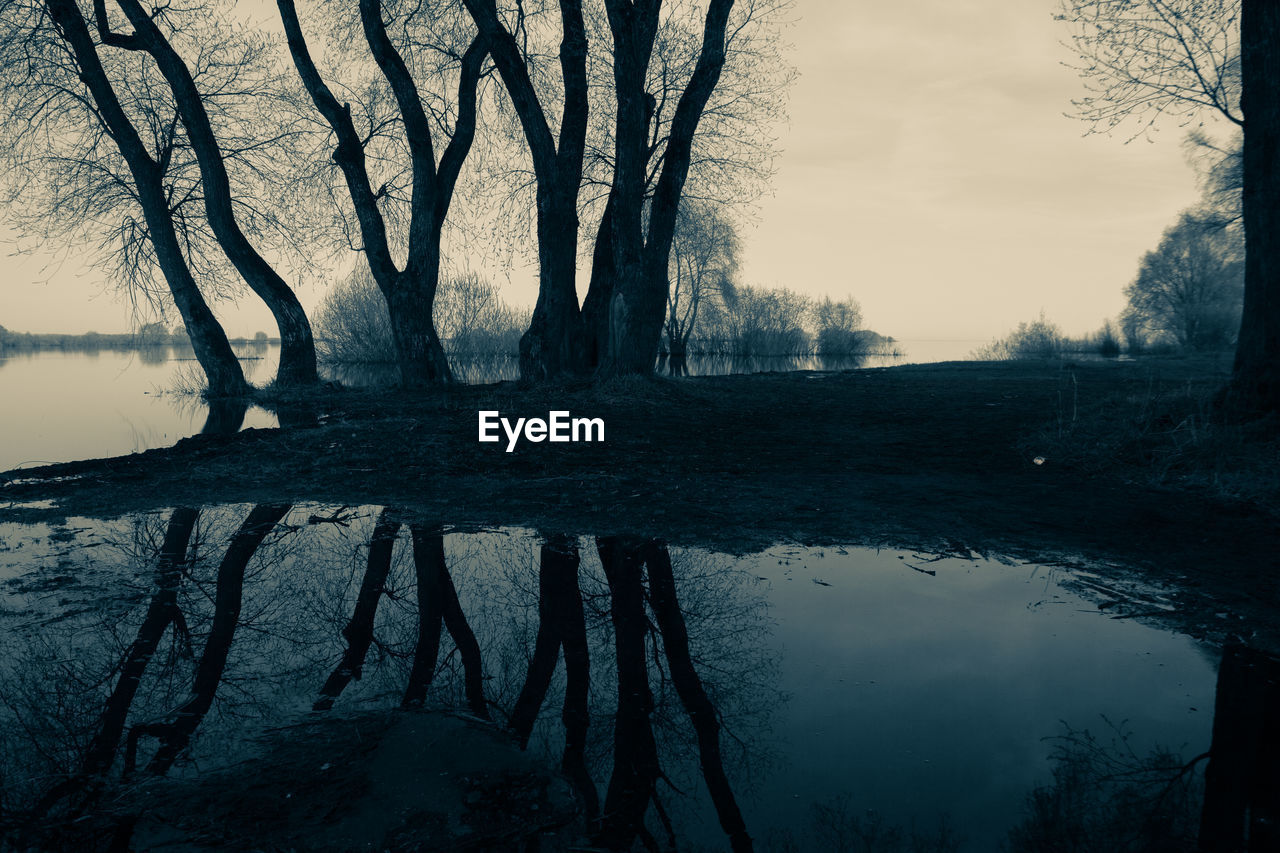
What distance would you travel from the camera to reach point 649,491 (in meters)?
6.33

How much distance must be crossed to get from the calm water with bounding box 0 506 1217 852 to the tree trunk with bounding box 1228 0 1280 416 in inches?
176

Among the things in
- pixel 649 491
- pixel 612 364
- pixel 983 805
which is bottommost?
pixel 983 805

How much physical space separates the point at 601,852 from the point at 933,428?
28.7 ft

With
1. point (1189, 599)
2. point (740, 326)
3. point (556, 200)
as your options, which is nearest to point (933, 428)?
point (1189, 599)

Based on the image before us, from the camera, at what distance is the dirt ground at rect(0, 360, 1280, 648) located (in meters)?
4.88

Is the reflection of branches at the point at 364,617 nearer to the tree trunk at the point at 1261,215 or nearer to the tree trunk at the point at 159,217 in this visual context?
the tree trunk at the point at 1261,215

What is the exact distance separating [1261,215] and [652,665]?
7582 millimetres

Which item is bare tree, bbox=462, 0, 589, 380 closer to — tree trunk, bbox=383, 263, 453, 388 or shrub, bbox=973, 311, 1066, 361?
tree trunk, bbox=383, 263, 453, 388

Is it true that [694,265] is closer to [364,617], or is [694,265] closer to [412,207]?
[412,207]

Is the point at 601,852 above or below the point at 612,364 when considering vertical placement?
below

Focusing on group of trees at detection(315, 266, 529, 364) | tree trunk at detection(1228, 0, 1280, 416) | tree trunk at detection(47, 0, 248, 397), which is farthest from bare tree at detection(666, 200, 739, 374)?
tree trunk at detection(1228, 0, 1280, 416)

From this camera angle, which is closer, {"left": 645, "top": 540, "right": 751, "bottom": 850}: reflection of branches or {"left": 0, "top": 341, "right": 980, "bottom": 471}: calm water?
{"left": 645, "top": 540, "right": 751, "bottom": 850}: reflection of branches

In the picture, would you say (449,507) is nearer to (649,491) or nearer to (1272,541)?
(649,491)

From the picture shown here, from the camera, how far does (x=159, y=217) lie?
48.2ft
